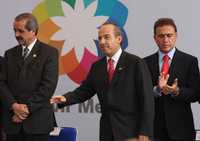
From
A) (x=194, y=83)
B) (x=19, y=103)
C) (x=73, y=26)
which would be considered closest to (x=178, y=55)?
(x=194, y=83)

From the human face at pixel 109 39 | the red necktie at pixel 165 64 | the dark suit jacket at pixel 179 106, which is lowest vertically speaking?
the dark suit jacket at pixel 179 106

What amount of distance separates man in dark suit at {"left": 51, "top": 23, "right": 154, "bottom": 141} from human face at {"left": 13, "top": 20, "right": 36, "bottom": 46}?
21.6 inches

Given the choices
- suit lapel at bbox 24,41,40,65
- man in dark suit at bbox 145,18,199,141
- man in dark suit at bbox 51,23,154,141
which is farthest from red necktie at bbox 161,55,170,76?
suit lapel at bbox 24,41,40,65

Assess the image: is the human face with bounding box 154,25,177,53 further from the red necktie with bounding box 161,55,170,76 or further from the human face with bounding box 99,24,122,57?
the human face with bounding box 99,24,122,57

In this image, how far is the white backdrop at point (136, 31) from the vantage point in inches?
165

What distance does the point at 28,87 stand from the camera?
3174mm

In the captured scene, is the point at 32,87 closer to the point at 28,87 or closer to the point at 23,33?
the point at 28,87

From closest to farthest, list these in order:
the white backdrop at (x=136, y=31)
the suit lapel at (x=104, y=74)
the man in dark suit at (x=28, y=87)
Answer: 1. the suit lapel at (x=104, y=74)
2. the man in dark suit at (x=28, y=87)
3. the white backdrop at (x=136, y=31)

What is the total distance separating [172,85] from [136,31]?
117 cm

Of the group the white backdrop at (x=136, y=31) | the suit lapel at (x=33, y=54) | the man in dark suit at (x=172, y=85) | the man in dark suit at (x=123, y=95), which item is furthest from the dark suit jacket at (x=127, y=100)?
the white backdrop at (x=136, y=31)

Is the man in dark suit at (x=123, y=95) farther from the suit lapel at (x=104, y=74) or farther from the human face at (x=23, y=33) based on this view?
the human face at (x=23, y=33)

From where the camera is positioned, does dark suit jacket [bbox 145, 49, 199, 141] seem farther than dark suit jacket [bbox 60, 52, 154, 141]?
Yes

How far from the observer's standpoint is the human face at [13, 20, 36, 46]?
10.6 ft

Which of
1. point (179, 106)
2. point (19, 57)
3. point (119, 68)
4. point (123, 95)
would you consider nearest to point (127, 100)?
point (123, 95)
